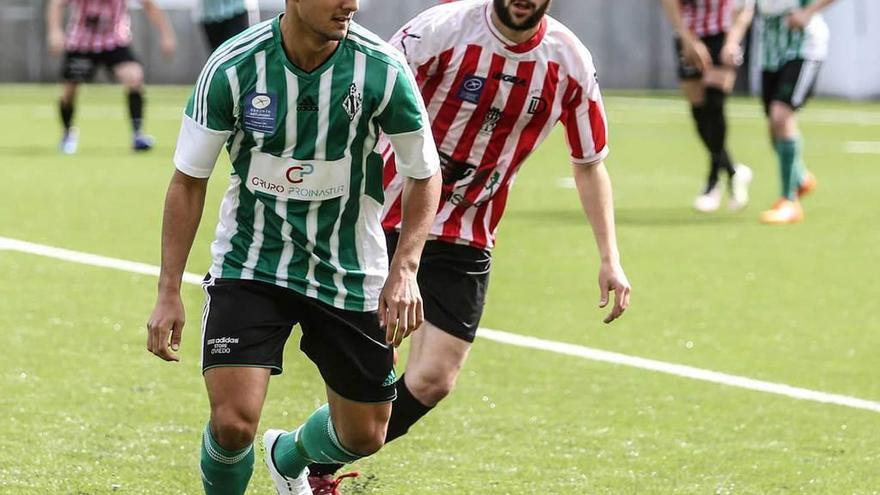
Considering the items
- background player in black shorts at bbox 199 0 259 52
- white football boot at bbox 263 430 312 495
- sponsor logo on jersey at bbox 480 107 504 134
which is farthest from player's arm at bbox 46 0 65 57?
white football boot at bbox 263 430 312 495

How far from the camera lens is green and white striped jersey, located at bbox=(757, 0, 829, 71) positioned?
1252 cm

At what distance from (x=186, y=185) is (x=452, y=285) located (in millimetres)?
1324

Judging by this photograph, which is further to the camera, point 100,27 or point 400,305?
point 100,27

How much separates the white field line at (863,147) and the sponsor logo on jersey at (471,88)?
45.0ft

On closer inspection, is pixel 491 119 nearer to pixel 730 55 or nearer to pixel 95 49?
pixel 730 55

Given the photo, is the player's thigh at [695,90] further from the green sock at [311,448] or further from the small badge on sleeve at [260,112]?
the small badge on sleeve at [260,112]

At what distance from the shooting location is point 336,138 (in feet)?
14.9

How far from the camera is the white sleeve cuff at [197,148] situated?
4.41 m

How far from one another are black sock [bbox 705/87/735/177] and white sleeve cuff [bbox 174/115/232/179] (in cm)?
907

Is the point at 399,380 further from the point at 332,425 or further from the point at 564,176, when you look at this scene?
the point at 564,176

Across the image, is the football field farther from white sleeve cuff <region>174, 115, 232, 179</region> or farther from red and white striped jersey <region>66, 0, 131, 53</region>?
red and white striped jersey <region>66, 0, 131, 53</region>

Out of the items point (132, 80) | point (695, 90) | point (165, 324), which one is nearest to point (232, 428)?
point (165, 324)

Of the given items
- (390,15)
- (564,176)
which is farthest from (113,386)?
(390,15)

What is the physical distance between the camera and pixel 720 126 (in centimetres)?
1309
